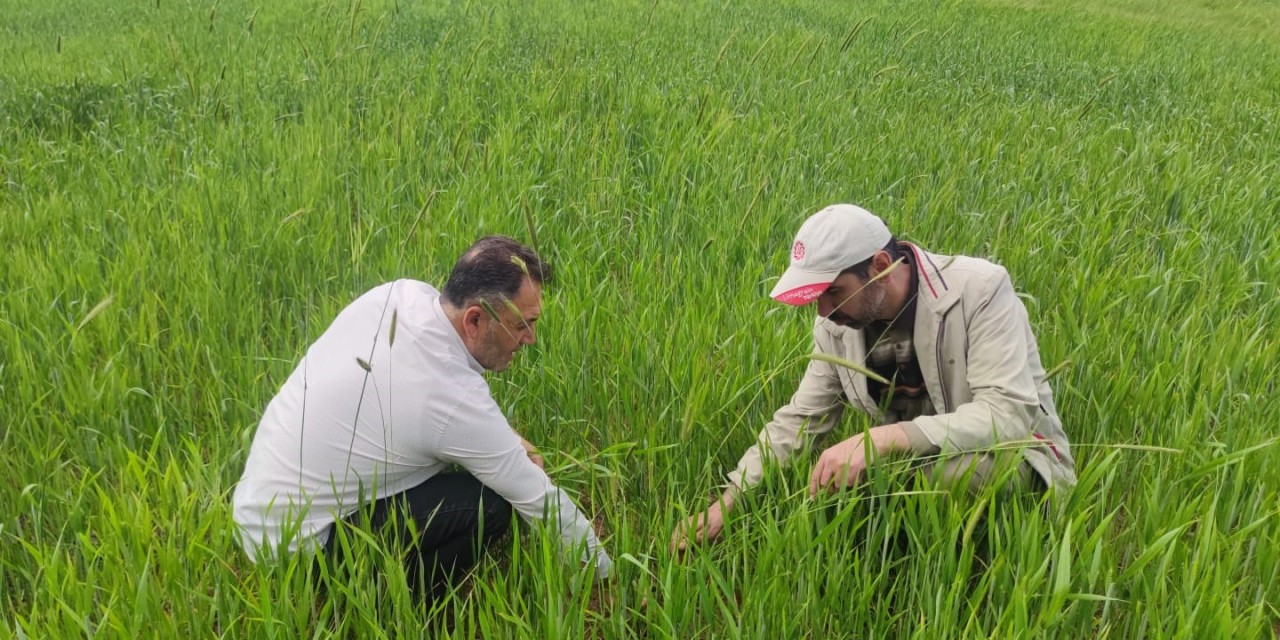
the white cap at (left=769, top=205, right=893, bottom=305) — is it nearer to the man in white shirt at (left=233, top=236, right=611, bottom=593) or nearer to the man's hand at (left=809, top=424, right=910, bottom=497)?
the man's hand at (left=809, top=424, right=910, bottom=497)

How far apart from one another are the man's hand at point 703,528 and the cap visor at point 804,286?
0.49 meters

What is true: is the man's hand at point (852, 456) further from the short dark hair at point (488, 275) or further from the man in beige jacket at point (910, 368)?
the short dark hair at point (488, 275)

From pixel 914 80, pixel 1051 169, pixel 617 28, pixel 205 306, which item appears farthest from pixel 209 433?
pixel 617 28

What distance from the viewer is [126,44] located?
7.25 meters

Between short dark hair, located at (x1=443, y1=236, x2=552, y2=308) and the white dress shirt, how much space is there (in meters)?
0.07

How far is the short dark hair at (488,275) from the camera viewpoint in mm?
1978

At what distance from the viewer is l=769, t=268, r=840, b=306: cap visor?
6.52ft

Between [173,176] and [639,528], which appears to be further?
[173,176]


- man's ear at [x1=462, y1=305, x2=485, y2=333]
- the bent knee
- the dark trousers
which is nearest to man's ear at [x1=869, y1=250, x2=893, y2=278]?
the bent knee

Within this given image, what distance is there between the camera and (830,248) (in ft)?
6.48

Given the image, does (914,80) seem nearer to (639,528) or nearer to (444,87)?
(444,87)

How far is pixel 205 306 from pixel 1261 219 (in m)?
4.65

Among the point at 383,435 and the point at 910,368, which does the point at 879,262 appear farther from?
the point at 383,435

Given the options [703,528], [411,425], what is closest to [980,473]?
[703,528]
